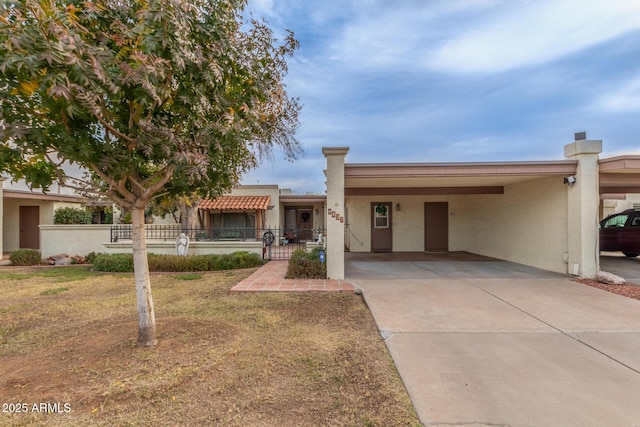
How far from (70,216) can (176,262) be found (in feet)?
30.1

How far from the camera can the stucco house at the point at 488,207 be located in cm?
746

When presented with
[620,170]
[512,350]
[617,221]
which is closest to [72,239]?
[512,350]

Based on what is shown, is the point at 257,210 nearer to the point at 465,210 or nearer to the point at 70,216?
the point at 70,216

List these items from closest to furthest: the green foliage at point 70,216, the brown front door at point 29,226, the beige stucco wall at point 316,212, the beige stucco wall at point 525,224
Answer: the beige stucco wall at point 525,224
the green foliage at point 70,216
the brown front door at point 29,226
the beige stucco wall at point 316,212

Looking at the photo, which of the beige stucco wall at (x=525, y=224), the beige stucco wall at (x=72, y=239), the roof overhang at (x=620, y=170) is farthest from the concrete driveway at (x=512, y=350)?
the beige stucco wall at (x=72, y=239)

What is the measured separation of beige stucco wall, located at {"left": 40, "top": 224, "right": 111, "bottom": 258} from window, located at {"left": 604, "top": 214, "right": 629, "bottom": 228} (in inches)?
756

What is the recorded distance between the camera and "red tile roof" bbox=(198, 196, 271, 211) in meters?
16.0

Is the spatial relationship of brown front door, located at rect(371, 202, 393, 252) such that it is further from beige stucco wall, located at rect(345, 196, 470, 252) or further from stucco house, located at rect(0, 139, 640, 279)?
beige stucco wall, located at rect(345, 196, 470, 252)

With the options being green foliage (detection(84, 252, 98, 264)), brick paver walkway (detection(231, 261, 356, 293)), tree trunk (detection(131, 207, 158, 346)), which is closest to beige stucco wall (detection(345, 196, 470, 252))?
brick paver walkway (detection(231, 261, 356, 293))

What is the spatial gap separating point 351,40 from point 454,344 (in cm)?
883

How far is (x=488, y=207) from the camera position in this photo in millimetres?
11992


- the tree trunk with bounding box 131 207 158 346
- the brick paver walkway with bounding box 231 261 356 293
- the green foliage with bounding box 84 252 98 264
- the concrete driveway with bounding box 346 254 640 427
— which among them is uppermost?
the tree trunk with bounding box 131 207 158 346

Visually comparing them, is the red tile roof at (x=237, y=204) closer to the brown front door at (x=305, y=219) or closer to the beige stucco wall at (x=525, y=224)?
the brown front door at (x=305, y=219)

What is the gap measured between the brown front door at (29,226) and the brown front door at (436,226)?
1941 centimetres
